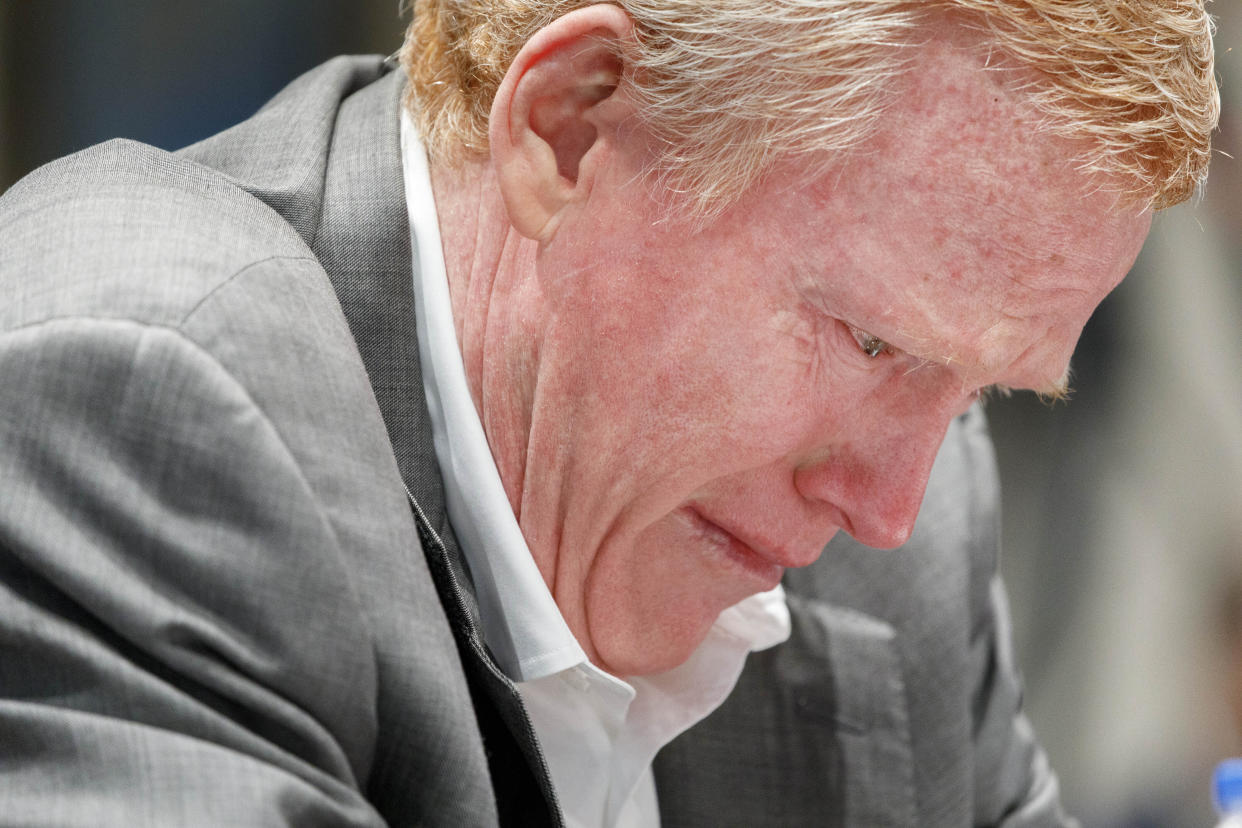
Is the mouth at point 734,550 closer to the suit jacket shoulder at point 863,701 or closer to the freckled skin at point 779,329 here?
the freckled skin at point 779,329

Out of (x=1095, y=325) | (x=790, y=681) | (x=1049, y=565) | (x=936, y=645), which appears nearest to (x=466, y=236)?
(x=790, y=681)

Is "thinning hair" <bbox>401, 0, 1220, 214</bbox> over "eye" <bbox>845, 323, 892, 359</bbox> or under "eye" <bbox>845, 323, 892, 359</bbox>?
over

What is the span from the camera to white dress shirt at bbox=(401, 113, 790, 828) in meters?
1.05

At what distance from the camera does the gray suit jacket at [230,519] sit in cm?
71

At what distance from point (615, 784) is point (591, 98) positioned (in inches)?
25.4

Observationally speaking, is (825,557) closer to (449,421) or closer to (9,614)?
(449,421)

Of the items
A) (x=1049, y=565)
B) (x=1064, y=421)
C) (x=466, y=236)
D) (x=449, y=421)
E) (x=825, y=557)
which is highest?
(x=466, y=236)

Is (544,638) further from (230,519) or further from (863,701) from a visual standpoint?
(863,701)

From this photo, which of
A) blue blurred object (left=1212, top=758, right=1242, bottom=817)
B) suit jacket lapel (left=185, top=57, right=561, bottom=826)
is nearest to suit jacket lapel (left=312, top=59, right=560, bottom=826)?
suit jacket lapel (left=185, top=57, right=561, bottom=826)

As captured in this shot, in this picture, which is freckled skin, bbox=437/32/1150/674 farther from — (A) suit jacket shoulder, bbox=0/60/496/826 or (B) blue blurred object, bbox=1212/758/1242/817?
(B) blue blurred object, bbox=1212/758/1242/817

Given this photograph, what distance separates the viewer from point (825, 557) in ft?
4.75

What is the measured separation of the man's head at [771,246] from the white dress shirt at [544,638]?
1.0 inches

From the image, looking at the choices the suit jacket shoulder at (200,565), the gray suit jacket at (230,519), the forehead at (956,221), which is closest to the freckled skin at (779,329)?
the forehead at (956,221)

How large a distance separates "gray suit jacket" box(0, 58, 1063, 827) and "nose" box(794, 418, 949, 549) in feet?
1.06
